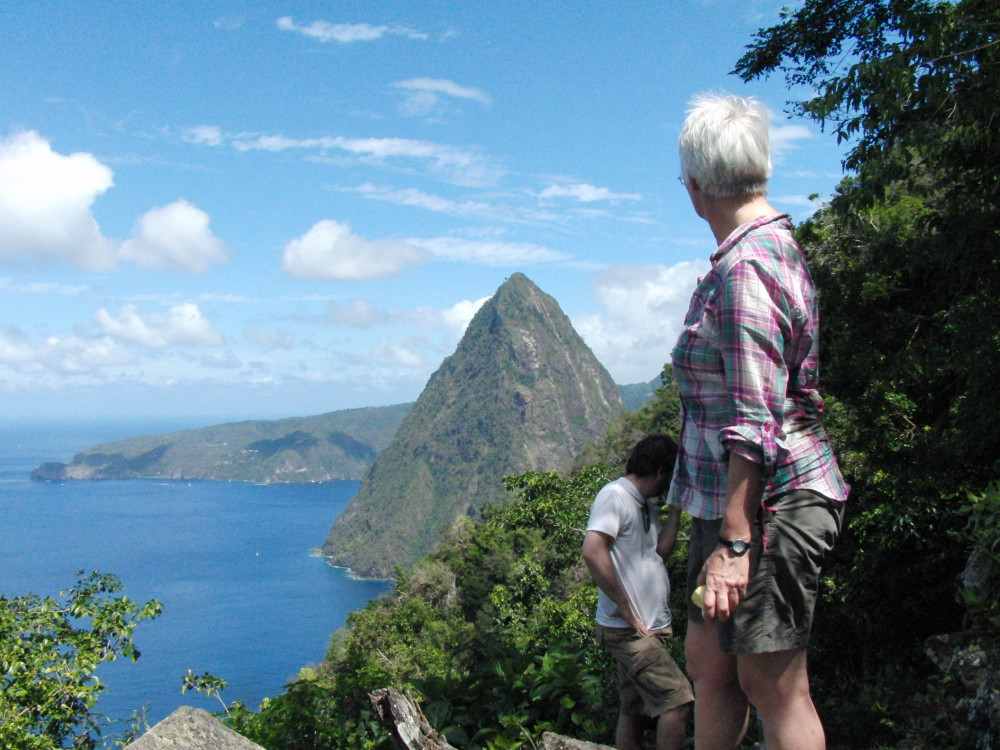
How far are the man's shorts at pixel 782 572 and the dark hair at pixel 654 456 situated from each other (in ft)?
3.98

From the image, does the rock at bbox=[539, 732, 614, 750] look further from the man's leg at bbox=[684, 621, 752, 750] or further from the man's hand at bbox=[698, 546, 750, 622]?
the man's hand at bbox=[698, 546, 750, 622]

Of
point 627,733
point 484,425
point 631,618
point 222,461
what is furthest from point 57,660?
point 222,461

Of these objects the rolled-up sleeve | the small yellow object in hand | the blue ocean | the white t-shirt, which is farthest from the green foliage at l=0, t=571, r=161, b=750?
the blue ocean

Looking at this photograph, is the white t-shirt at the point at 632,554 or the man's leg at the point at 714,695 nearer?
the man's leg at the point at 714,695

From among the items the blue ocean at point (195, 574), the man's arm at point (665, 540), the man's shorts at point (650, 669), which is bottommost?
the blue ocean at point (195, 574)

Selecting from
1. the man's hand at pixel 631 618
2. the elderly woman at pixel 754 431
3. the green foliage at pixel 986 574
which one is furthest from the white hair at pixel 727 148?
the green foliage at pixel 986 574

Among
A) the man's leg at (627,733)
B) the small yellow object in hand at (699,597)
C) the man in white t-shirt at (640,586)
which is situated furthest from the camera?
the man's leg at (627,733)

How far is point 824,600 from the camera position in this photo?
264 inches

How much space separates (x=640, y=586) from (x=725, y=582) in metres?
1.30

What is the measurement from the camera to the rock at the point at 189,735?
2.49 m

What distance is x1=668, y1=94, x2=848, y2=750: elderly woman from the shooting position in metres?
1.40

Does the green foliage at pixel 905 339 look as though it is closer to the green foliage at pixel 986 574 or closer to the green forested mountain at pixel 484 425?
the green foliage at pixel 986 574

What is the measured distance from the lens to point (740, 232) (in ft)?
4.94

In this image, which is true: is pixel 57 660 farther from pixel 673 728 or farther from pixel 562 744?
pixel 673 728
